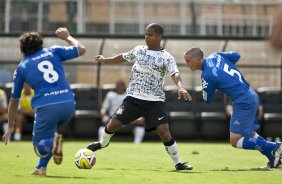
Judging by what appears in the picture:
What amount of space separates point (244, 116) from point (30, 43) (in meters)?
3.52

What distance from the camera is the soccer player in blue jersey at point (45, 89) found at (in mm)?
9438

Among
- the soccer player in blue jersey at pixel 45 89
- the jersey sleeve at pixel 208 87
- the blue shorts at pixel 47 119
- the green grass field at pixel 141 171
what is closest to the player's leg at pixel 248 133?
the green grass field at pixel 141 171

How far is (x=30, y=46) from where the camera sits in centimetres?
963

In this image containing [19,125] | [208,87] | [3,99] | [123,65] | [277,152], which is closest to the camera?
[208,87]

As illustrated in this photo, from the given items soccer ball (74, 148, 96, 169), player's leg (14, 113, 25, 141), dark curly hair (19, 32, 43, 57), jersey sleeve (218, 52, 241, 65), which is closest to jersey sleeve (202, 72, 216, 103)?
jersey sleeve (218, 52, 241, 65)

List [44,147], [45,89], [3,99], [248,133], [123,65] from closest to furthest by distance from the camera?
1. [44,147]
2. [45,89]
3. [248,133]
4. [3,99]
5. [123,65]

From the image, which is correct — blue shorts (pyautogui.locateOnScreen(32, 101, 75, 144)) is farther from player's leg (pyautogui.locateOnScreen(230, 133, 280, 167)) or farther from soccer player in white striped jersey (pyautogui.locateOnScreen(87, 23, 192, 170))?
player's leg (pyautogui.locateOnScreen(230, 133, 280, 167))

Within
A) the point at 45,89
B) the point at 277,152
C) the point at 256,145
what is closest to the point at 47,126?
the point at 45,89

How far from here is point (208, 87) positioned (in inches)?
439

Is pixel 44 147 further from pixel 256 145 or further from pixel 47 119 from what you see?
pixel 256 145

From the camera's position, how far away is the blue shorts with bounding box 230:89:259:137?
11359 millimetres

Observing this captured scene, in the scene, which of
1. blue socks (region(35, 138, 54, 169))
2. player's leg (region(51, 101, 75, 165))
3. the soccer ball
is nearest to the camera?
player's leg (region(51, 101, 75, 165))

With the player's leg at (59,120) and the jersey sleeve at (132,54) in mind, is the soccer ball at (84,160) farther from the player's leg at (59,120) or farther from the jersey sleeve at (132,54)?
the jersey sleeve at (132,54)

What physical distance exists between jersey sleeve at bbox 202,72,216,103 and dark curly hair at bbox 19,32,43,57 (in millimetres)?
2710
